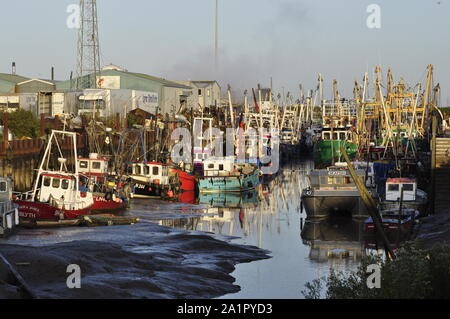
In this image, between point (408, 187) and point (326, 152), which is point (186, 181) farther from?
point (326, 152)

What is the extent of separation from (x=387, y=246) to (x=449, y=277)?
4.38 metres

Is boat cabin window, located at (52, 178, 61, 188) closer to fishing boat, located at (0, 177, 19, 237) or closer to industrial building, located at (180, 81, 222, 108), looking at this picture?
fishing boat, located at (0, 177, 19, 237)

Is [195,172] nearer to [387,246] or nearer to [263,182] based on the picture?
[263,182]

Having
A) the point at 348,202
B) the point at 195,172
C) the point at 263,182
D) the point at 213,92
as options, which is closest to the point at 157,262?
the point at 348,202

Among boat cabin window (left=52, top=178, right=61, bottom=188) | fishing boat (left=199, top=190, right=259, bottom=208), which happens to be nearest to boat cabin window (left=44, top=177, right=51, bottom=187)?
boat cabin window (left=52, top=178, right=61, bottom=188)

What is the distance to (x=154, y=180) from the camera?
207 ft

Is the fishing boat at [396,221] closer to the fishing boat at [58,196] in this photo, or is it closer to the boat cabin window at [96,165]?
the fishing boat at [58,196]

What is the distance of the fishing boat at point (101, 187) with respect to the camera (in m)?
50.4

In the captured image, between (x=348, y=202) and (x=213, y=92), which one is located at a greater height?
(x=213, y=92)

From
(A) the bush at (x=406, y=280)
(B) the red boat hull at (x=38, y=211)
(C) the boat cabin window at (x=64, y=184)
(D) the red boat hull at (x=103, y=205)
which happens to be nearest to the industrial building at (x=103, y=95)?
(D) the red boat hull at (x=103, y=205)

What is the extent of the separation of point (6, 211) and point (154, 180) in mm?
26198

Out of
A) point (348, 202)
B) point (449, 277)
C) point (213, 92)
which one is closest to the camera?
point (449, 277)

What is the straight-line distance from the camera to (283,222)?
2053 inches
